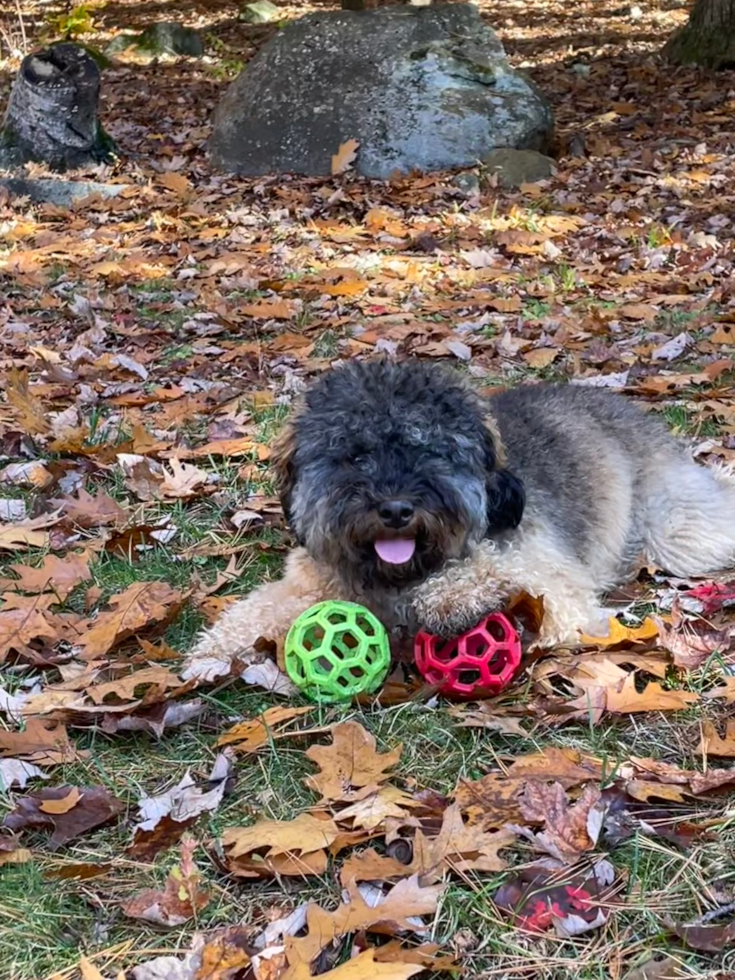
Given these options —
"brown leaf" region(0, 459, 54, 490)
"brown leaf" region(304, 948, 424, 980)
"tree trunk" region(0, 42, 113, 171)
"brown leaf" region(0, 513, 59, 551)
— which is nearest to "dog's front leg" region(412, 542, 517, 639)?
"brown leaf" region(304, 948, 424, 980)

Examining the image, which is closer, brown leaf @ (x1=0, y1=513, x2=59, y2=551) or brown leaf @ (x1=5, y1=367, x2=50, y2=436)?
brown leaf @ (x1=0, y1=513, x2=59, y2=551)

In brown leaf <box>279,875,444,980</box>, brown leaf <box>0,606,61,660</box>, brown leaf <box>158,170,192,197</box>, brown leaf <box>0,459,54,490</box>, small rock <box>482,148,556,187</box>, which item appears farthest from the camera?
brown leaf <box>158,170,192,197</box>

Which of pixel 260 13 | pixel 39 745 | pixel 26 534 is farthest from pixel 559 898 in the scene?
pixel 260 13

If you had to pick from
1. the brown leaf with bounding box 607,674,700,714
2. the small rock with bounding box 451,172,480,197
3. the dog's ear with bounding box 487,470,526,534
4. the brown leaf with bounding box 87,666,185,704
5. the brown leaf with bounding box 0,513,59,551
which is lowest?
the small rock with bounding box 451,172,480,197

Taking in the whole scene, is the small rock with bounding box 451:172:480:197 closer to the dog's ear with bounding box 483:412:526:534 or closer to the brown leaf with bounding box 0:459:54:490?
the brown leaf with bounding box 0:459:54:490

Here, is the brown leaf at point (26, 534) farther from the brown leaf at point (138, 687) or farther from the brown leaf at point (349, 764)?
the brown leaf at point (349, 764)

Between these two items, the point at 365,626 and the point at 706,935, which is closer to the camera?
the point at 706,935

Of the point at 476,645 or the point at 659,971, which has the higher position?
the point at 659,971

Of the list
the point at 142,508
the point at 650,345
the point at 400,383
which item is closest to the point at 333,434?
the point at 400,383

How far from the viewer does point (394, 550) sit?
3.89 m

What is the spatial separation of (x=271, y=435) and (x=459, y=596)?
2598mm

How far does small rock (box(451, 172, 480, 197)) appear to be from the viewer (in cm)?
1170

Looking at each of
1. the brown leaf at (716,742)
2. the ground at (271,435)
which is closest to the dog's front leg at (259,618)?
the ground at (271,435)

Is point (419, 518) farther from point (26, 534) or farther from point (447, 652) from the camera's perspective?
point (26, 534)
